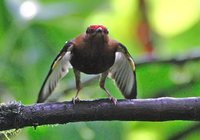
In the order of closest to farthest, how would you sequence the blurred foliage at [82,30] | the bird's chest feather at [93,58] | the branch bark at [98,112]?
1. the branch bark at [98,112]
2. the bird's chest feather at [93,58]
3. the blurred foliage at [82,30]

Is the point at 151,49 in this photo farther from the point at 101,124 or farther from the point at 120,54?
the point at 120,54

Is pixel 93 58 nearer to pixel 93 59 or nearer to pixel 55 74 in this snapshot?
pixel 93 59

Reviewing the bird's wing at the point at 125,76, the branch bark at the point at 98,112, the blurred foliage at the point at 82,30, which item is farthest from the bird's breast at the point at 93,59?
the blurred foliage at the point at 82,30

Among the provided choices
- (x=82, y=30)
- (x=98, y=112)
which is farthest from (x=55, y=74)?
(x=82, y=30)

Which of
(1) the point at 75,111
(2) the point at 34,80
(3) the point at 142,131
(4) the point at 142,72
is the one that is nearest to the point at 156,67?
(4) the point at 142,72

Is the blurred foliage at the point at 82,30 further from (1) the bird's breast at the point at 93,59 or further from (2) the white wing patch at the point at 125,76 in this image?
(1) the bird's breast at the point at 93,59
